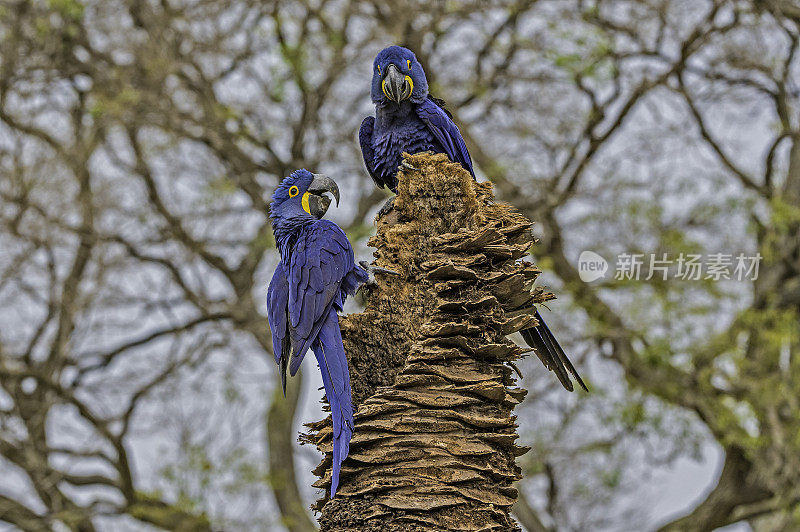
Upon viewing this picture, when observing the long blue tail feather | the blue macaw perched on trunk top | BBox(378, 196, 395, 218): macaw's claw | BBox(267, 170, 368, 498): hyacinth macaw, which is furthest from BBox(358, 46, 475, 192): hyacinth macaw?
the long blue tail feather

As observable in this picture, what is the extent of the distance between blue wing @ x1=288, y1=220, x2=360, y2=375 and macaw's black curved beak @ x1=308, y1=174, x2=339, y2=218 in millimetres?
135

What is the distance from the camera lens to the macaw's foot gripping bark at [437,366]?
246 centimetres

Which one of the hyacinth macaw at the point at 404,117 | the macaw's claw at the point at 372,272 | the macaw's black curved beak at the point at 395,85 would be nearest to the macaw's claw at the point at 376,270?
the macaw's claw at the point at 372,272

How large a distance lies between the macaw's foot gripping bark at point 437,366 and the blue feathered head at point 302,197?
11.4 inches

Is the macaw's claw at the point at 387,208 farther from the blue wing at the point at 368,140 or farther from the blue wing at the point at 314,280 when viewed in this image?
the blue wing at the point at 368,140

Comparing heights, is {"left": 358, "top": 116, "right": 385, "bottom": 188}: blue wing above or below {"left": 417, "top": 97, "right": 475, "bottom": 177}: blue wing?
above

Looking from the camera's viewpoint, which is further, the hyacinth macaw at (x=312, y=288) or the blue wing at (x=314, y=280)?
the blue wing at (x=314, y=280)

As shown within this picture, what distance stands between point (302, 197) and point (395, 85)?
620 millimetres

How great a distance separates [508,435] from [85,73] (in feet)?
23.4

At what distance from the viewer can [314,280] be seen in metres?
2.75

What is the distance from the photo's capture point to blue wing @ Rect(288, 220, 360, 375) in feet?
8.86

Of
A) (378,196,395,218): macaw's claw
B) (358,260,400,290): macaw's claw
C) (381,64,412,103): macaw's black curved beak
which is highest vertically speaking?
(381,64,412,103): macaw's black curved beak

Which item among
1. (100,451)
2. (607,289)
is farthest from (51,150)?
(607,289)

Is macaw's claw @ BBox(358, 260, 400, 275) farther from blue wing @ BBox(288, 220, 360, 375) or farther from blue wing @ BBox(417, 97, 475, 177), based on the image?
blue wing @ BBox(417, 97, 475, 177)
